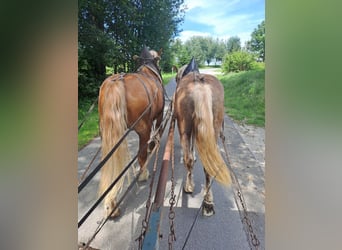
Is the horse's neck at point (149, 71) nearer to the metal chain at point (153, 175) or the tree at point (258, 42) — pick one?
the metal chain at point (153, 175)

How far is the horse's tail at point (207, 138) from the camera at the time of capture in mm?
830

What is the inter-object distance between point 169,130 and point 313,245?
55 cm

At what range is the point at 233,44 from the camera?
0.83 meters

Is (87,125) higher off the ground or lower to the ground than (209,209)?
higher

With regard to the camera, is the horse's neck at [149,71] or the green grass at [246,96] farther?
the horse's neck at [149,71]

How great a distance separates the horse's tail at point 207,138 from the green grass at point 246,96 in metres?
0.07

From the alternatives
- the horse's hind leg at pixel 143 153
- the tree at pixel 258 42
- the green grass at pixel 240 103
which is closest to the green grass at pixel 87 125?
the green grass at pixel 240 103

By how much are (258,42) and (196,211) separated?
0.58 meters

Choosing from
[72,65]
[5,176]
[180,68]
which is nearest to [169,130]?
[180,68]

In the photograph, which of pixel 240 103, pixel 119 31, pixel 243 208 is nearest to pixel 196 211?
pixel 243 208

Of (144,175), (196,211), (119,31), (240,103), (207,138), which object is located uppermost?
(119,31)

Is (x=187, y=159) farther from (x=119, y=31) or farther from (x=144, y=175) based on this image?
(x=119, y=31)

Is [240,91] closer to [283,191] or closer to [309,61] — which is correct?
[309,61]

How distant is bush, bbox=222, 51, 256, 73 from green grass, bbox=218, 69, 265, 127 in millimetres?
20
